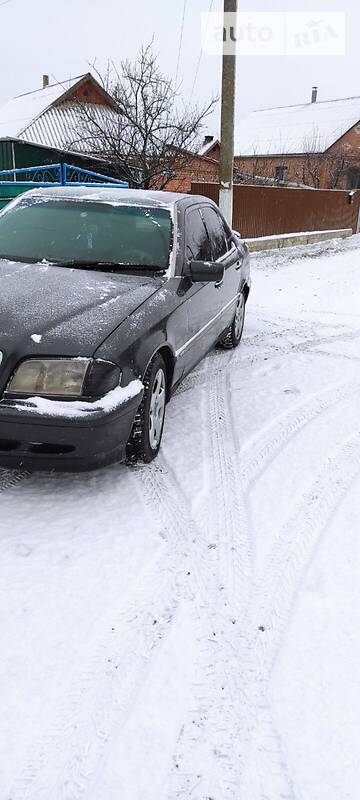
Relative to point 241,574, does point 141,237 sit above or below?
above

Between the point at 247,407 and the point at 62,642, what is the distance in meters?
2.76

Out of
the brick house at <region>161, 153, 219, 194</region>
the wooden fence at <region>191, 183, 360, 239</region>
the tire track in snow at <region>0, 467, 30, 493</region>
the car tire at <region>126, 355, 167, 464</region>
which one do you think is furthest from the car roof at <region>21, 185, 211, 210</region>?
the brick house at <region>161, 153, 219, 194</region>

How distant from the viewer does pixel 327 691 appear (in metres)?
2.12

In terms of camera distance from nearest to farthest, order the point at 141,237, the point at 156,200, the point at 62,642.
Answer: the point at 62,642 < the point at 141,237 < the point at 156,200

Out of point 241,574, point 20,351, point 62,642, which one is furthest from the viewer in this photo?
point 20,351

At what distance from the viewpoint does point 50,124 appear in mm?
24234

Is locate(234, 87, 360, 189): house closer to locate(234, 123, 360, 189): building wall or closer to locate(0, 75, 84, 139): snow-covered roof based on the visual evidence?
locate(234, 123, 360, 189): building wall

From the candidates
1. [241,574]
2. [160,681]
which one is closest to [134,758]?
[160,681]

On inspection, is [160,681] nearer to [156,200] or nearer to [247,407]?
[247,407]

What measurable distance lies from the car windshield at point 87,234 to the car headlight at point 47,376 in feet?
3.94

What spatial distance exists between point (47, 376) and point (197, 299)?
1.70 meters

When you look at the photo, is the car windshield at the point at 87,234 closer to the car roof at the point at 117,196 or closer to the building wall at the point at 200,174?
the car roof at the point at 117,196

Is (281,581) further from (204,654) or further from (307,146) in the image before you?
(307,146)

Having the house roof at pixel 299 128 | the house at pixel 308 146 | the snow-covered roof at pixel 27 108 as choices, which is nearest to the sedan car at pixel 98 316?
the snow-covered roof at pixel 27 108
